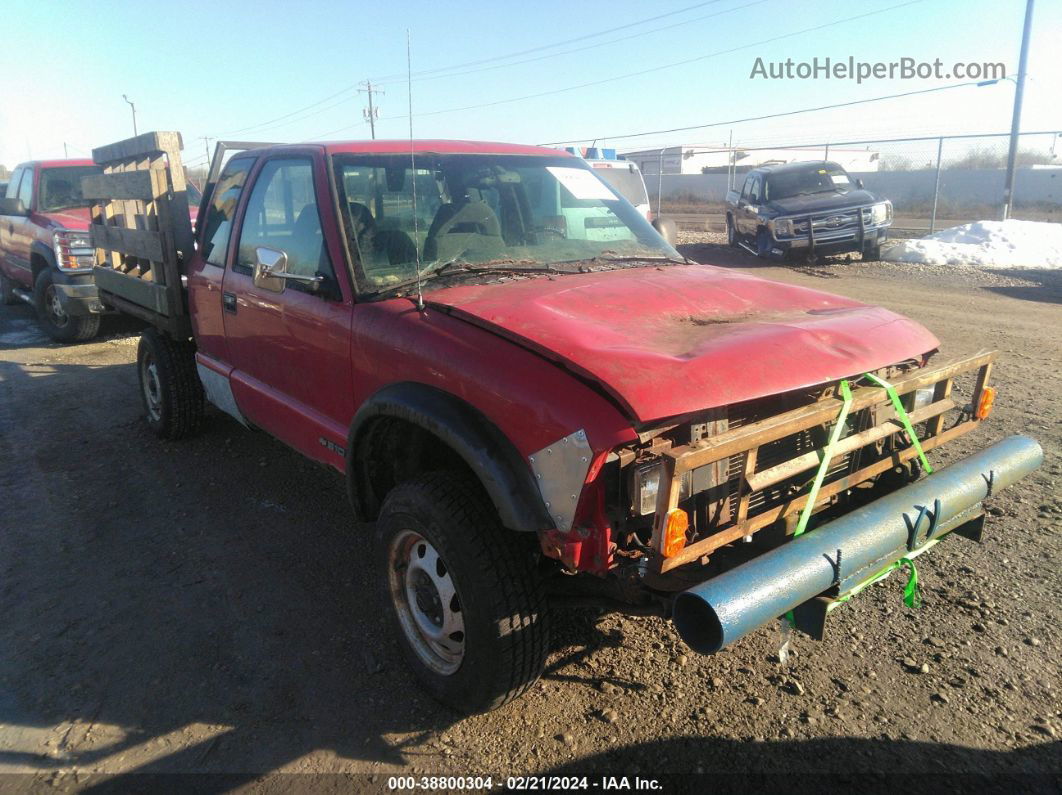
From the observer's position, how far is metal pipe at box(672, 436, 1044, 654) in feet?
6.61

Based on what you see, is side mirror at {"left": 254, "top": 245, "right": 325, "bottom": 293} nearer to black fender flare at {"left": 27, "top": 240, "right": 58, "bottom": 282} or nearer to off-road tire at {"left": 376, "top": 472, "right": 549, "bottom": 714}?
off-road tire at {"left": 376, "top": 472, "right": 549, "bottom": 714}

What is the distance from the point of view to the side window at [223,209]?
14.5 feet

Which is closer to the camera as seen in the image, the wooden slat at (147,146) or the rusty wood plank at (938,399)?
the rusty wood plank at (938,399)

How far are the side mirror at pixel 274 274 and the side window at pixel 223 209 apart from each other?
1105 millimetres

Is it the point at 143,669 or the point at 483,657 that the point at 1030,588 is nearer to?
the point at 483,657

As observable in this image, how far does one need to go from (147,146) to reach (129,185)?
33 cm

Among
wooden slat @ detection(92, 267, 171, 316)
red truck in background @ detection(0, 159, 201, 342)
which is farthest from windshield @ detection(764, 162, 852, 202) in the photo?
wooden slat @ detection(92, 267, 171, 316)

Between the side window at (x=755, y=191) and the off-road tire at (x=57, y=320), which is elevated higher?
the side window at (x=755, y=191)

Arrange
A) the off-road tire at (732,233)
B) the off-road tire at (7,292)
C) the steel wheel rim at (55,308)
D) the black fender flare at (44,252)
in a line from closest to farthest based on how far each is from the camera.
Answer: the black fender flare at (44,252), the steel wheel rim at (55,308), the off-road tire at (7,292), the off-road tire at (732,233)

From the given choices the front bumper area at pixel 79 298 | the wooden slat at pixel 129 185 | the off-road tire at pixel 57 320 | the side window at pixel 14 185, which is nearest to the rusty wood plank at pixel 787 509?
the wooden slat at pixel 129 185

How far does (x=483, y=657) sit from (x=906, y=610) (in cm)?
200

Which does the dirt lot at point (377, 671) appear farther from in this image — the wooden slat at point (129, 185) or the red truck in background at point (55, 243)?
the red truck in background at point (55, 243)

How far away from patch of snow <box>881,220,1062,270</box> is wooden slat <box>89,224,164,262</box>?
13.9 m

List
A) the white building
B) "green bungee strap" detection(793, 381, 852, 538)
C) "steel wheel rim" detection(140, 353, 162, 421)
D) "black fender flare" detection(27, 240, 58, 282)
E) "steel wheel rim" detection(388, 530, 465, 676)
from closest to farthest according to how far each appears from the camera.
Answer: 1. "green bungee strap" detection(793, 381, 852, 538)
2. "steel wheel rim" detection(388, 530, 465, 676)
3. "steel wheel rim" detection(140, 353, 162, 421)
4. "black fender flare" detection(27, 240, 58, 282)
5. the white building
